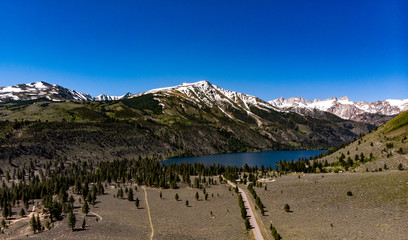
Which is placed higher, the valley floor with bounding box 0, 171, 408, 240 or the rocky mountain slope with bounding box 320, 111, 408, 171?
the rocky mountain slope with bounding box 320, 111, 408, 171

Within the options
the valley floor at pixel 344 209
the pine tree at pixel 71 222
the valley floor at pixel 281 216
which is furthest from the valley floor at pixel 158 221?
the valley floor at pixel 344 209

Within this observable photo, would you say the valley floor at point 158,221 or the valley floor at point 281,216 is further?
the valley floor at point 158,221

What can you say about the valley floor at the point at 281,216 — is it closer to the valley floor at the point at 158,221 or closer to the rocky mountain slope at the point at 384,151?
the valley floor at the point at 158,221

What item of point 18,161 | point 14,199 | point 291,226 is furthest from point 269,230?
point 18,161

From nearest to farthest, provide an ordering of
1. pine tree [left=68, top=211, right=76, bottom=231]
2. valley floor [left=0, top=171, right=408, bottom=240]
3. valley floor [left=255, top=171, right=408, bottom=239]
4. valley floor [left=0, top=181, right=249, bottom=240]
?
valley floor [left=255, top=171, right=408, bottom=239] < valley floor [left=0, top=171, right=408, bottom=240] < valley floor [left=0, top=181, right=249, bottom=240] < pine tree [left=68, top=211, right=76, bottom=231]

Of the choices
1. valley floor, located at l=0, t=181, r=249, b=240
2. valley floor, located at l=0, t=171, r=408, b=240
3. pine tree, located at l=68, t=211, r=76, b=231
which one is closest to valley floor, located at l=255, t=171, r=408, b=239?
valley floor, located at l=0, t=171, r=408, b=240

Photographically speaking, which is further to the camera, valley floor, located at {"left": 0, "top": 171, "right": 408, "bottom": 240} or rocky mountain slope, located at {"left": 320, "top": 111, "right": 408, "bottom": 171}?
rocky mountain slope, located at {"left": 320, "top": 111, "right": 408, "bottom": 171}

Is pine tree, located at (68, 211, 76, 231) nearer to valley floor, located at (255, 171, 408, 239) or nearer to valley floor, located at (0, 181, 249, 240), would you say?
valley floor, located at (0, 181, 249, 240)

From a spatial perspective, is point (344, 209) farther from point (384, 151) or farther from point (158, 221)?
point (384, 151)

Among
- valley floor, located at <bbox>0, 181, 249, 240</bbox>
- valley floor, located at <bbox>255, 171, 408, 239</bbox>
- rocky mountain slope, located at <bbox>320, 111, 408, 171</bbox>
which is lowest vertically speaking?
valley floor, located at <bbox>0, 181, 249, 240</bbox>

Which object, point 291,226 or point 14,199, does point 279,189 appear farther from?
point 14,199

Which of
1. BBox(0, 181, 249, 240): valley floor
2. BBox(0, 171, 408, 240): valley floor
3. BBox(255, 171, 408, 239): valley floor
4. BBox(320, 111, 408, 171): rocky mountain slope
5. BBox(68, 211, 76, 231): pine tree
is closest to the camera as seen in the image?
BBox(255, 171, 408, 239): valley floor

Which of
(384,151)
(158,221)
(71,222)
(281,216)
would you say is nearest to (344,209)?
(281,216)

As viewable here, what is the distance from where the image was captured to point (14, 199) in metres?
110
